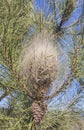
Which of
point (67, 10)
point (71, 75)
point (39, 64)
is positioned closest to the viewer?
point (39, 64)

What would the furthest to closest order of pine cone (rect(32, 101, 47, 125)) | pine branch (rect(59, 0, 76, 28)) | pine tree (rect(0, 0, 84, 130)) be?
pine branch (rect(59, 0, 76, 28)), pine cone (rect(32, 101, 47, 125)), pine tree (rect(0, 0, 84, 130))

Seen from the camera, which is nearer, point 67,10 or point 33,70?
point 33,70

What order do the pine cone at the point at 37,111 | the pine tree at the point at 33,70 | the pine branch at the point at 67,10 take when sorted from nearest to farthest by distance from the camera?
the pine tree at the point at 33,70, the pine cone at the point at 37,111, the pine branch at the point at 67,10

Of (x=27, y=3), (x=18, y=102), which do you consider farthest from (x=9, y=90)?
(x=27, y=3)

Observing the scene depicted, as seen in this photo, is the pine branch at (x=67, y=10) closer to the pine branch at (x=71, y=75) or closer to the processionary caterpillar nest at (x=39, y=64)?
the pine branch at (x=71, y=75)

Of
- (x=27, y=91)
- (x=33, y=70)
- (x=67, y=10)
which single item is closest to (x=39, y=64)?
(x=33, y=70)

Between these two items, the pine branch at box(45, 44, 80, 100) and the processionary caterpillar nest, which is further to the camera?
the pine branch at box(45, 44, 80, 100)

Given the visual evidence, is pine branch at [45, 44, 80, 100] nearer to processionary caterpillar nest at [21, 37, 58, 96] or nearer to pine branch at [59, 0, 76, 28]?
processionary caterpillar nest at [21, 37, 58, 96]

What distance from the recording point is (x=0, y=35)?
1678 mm

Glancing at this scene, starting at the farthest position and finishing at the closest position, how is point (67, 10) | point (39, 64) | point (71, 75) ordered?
point (67, 10) → point (71, 75) → point (39, 64)

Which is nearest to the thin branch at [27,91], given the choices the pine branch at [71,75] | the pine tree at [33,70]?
the pine tree at [33,70]

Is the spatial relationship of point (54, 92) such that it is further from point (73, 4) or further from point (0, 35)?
point (73, 4)

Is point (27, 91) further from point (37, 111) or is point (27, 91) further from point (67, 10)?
point (67, 10)

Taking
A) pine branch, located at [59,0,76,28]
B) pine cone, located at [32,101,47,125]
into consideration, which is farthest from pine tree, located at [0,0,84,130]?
pine branch, located at [59,0,76,28]
